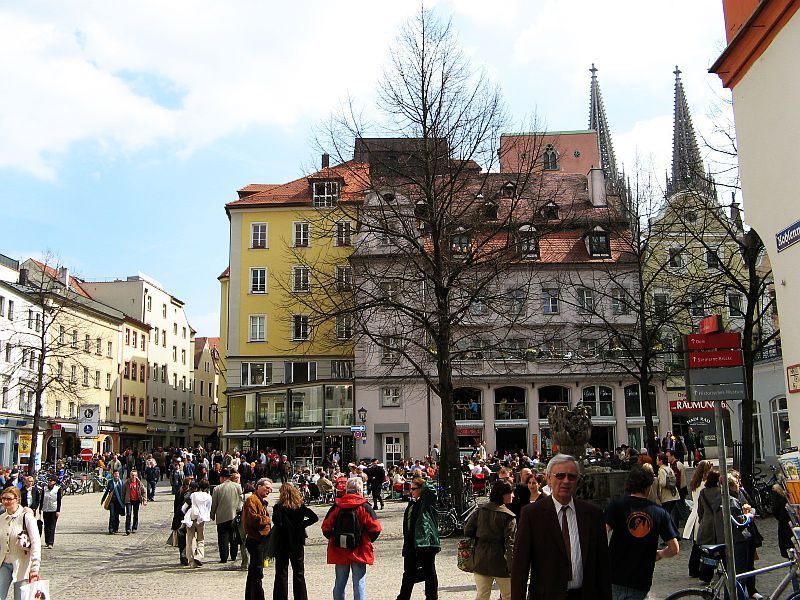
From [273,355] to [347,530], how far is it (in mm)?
46355

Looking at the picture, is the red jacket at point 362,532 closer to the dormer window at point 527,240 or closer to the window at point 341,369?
the dormer window at point 527,240

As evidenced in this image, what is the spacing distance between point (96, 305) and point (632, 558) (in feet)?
206

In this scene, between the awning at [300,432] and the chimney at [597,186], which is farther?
the chimney at [597,186]

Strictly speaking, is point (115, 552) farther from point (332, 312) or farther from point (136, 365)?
point (136, 365)

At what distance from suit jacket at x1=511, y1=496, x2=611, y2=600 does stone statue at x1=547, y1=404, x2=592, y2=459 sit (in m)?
12.4

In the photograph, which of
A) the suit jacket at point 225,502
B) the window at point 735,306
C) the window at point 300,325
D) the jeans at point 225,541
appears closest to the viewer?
the suit jacket at point 225,502

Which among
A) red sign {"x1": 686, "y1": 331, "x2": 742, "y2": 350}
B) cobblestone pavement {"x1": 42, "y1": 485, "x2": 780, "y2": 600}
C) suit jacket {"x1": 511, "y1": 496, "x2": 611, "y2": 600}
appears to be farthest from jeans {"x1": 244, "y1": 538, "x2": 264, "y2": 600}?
suit jacket {"x1": 511, "y1": 496, "x2": 611, "y2": 600}

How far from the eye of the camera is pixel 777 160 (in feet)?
48.6

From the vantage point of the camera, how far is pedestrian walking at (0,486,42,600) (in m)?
9.83

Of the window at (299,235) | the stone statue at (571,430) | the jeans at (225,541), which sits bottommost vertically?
the jeans at (225,541)

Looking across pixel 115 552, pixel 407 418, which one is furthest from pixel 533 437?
pixel 115 552

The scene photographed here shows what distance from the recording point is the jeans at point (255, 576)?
37.1ft

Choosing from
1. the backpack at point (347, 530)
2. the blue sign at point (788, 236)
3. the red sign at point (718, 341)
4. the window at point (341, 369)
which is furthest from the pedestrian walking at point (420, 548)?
the window at point (341, 369)

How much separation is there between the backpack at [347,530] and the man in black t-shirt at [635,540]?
377 centimetres
